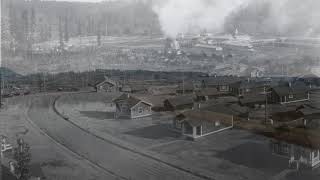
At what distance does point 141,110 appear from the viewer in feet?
15.6

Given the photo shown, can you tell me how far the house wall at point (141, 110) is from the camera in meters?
4.66

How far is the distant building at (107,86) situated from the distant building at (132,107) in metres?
0.24

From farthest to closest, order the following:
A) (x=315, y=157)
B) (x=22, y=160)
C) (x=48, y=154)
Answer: (x=48, y=154) < (x=22, y=160) < (x=315, y=157)

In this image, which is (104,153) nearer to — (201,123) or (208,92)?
(201,123)

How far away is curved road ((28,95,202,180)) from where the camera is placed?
4.31 metres

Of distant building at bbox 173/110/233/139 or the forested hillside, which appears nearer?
distant building at bbox 173/110/233/139

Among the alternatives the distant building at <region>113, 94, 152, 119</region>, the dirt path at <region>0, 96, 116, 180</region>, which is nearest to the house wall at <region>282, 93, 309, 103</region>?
the distant building at <region>113, 94, 152, 119</region>

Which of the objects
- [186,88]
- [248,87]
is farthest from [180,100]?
[248,87]

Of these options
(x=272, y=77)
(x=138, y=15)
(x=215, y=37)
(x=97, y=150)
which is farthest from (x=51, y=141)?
(x=272, y=77)

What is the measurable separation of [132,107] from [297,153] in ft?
5.71

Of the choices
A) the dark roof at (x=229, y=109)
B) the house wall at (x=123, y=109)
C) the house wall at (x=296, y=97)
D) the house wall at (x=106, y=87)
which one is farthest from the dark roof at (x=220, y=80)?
the house wall at (x=106, y=87)

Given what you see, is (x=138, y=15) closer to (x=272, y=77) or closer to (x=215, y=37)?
(x=215, y=37)

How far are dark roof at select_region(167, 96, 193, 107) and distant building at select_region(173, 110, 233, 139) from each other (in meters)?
0.13

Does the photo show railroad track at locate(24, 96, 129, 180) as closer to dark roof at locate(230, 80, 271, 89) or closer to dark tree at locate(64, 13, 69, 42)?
dark tree at locate(64, 13, 69, 42)
